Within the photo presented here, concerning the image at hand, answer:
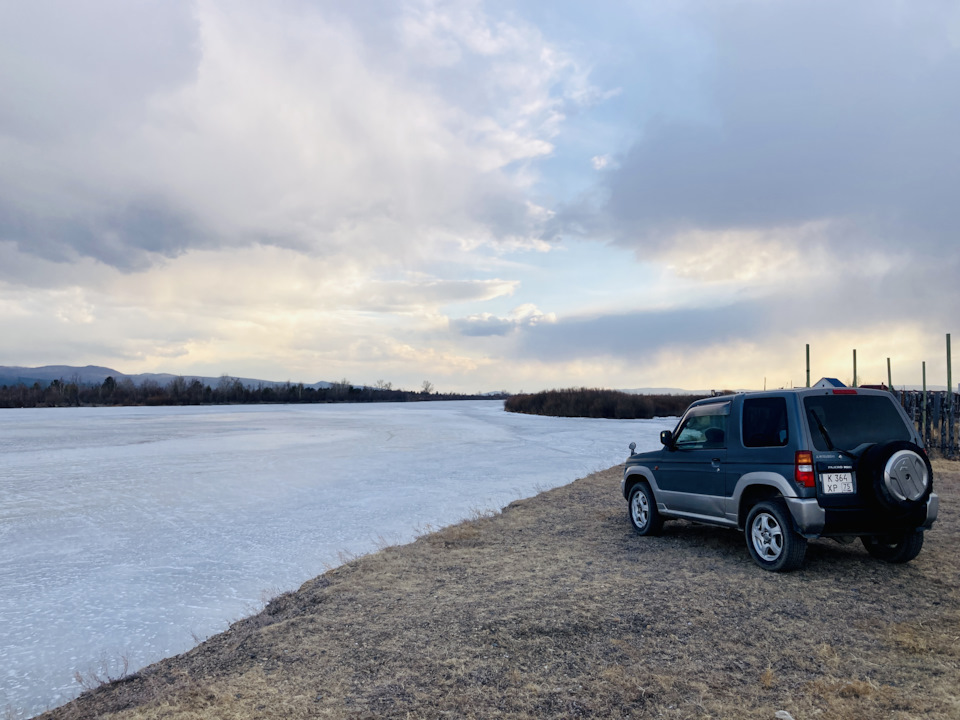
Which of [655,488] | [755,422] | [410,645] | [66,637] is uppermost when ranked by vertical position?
[755,422]

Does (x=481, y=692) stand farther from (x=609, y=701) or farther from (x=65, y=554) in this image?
(x=65, y=554)

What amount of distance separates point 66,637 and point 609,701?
5.61 meters

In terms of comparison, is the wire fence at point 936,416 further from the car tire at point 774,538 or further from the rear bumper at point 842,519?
the car tire at point 774,538

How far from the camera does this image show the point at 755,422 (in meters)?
7.50

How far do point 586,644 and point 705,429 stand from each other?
4082mm

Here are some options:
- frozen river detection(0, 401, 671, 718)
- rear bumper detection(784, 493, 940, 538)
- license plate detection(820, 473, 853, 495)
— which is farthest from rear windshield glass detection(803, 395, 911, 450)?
frozen river detection(0, 401, 671, 718)

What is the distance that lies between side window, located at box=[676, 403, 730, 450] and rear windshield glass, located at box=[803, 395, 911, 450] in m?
1.17

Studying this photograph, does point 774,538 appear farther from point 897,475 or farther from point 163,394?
point 163,394

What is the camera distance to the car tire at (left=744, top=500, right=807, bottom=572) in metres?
6.97

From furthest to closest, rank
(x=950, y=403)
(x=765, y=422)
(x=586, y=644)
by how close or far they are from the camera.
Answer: (x=950, y=403) < (x=765, y=422) < (x=586, y=644)

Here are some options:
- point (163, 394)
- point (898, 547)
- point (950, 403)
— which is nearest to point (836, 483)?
point (898, 547)

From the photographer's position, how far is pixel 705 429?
8.48 m

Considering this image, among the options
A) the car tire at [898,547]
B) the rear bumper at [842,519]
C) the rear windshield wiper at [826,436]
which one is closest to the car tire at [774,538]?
the rear bumper at [842,519]

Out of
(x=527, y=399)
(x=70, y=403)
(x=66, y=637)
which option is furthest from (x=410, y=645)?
(x=70, y=403)
